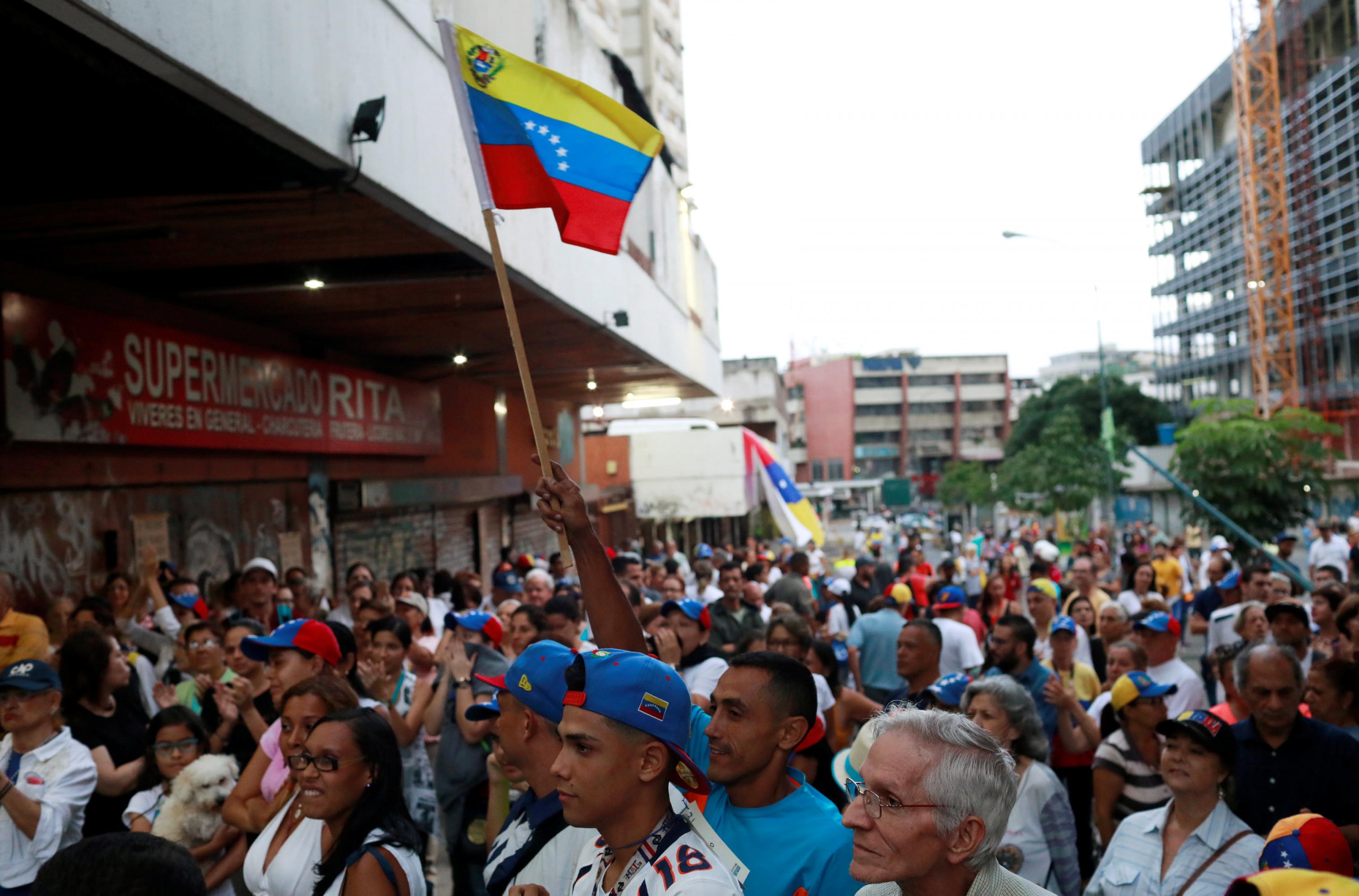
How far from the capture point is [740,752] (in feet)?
10.8

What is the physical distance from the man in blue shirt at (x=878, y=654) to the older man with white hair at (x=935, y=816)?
20.4ft

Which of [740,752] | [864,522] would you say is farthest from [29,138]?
[864,522]

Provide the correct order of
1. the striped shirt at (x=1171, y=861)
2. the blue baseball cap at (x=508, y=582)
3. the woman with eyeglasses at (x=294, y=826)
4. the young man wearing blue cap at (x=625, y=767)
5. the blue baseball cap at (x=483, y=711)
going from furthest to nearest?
the blue baseball cap at (x=508, y=582)
the blue baseball cap at (x=483, y=711)
the striped shirt at (x=1171, y=861)
the woman with eyeglasses at (x=294, y=826)
the young man wearing blue cap at (x=625, y=767)

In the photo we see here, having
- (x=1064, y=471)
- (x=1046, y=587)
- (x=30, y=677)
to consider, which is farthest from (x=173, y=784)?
(x=1064, y=471)

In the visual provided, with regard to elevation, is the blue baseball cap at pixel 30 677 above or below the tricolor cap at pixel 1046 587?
above

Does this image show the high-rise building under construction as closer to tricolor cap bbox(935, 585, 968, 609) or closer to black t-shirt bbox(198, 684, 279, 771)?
tricolor cap bbox(935, 585, 968, 609)

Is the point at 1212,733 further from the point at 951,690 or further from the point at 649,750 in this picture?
the point at 649,750

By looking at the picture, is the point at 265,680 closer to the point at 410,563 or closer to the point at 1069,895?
the point at 1069,895

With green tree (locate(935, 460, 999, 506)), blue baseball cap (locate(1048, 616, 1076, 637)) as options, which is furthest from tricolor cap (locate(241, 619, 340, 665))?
green tree (locate(935, 460, 999, 506))

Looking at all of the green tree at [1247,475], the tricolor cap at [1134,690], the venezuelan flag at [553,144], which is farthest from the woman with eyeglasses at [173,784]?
the green tree at [1247,475]

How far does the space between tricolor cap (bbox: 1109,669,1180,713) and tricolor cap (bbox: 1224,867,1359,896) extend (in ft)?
11.8

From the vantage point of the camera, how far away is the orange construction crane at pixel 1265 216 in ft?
208

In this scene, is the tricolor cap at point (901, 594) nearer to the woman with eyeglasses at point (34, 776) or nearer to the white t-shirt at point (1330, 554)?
the woman with eyeglasses at point (34, 776)

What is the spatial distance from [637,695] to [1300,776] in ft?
11.4
